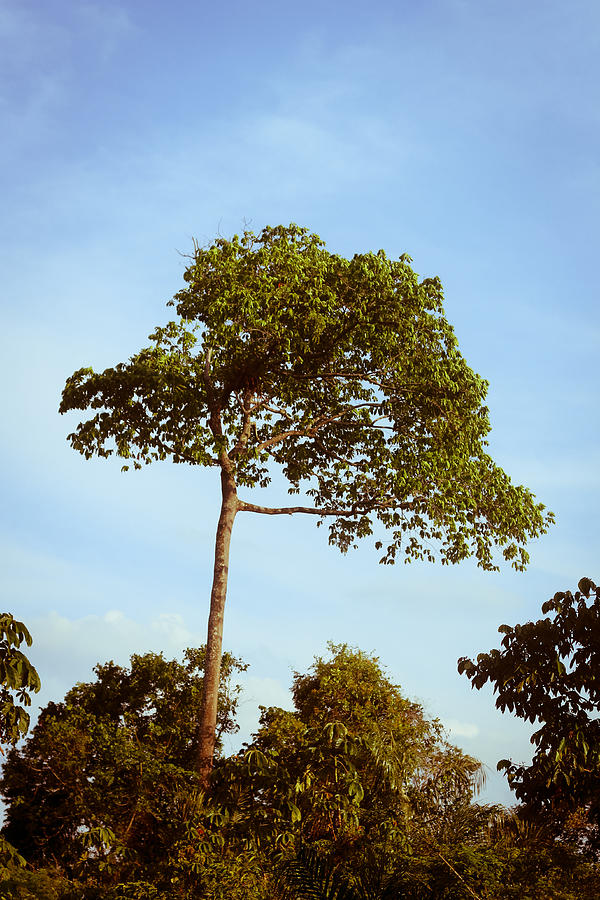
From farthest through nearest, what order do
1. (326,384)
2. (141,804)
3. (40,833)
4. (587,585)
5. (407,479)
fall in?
(326,384) → (407,479) → (40,833) → (141,804) → (587,585)

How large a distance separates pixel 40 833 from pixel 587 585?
11.4m

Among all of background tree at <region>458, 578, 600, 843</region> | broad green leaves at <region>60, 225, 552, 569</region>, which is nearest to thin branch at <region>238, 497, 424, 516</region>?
broad green leaves at <region>60, 225, 552, 569</region>

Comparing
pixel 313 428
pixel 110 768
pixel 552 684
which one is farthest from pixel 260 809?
pixel 313 428

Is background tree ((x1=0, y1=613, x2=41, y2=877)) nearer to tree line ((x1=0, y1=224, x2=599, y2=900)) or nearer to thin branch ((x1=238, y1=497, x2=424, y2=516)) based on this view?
tree line ((x1=0, y1=224, x2=599, y2=900))

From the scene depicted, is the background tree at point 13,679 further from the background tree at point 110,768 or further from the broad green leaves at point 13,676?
the background tree at point 110,768

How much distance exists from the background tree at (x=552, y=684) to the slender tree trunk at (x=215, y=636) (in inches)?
232

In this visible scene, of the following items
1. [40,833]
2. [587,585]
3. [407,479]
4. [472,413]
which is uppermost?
[472,413]

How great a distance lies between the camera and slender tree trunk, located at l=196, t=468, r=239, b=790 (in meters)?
14.7

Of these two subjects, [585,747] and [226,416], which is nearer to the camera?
[585,747]

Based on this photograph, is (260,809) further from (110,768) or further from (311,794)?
(110,768)

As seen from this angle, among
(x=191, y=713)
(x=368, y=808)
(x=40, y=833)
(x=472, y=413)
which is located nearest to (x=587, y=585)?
→ (x=368, y=808)

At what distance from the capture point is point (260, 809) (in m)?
13.0

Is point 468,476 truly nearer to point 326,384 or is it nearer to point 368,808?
point 326,384

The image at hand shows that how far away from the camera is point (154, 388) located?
53.2 feet
